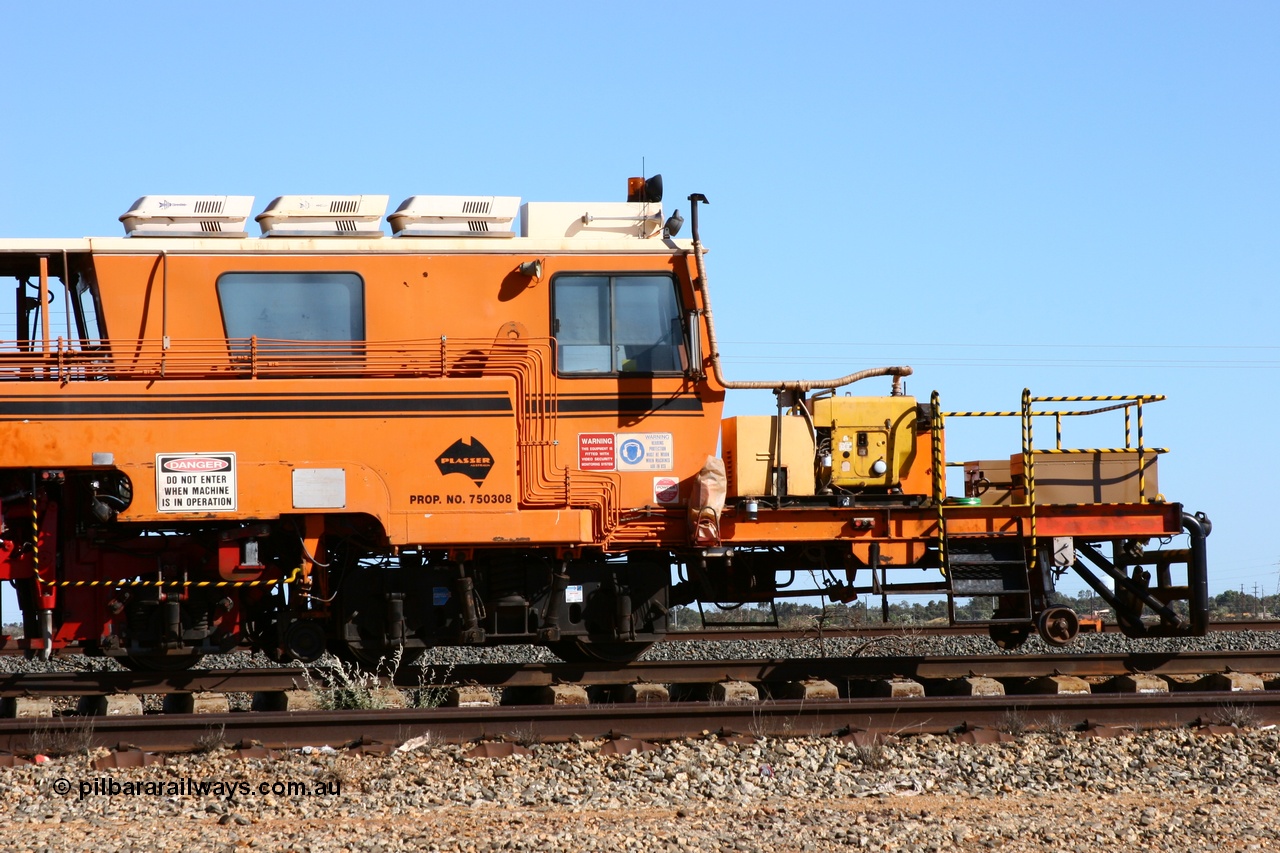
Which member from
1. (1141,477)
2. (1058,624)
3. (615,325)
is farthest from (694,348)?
(1141,477)

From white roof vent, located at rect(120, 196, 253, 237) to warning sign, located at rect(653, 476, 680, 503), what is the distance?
3.75 meters

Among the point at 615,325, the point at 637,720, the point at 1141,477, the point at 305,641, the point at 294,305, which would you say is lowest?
the point at 637,720

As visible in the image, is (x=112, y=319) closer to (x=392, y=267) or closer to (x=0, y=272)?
(x=0, y=272)

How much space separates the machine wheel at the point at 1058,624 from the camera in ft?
31.7

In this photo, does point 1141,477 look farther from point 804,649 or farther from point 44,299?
point 44,299

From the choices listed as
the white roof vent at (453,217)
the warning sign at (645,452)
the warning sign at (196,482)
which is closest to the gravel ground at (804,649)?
the warning sign at (645,452)

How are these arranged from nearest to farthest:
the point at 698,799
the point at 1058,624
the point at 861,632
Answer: the point at 698,799
the point at 1058,624
the point at 861,632

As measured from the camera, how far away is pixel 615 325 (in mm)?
9570

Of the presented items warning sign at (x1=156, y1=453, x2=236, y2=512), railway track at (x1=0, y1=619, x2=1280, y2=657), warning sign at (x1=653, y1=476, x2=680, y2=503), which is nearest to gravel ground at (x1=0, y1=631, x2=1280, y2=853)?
warning sign at (x1=156, y1=453, x2=236, y2=512)

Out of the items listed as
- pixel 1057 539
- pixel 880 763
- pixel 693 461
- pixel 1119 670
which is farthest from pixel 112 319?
pixel 1119 670

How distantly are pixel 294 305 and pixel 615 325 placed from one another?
246cm

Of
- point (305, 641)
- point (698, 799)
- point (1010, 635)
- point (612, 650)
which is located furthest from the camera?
point (1010, 635)

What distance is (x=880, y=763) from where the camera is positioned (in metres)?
7.29

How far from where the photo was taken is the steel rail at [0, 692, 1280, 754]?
25.0 ft
